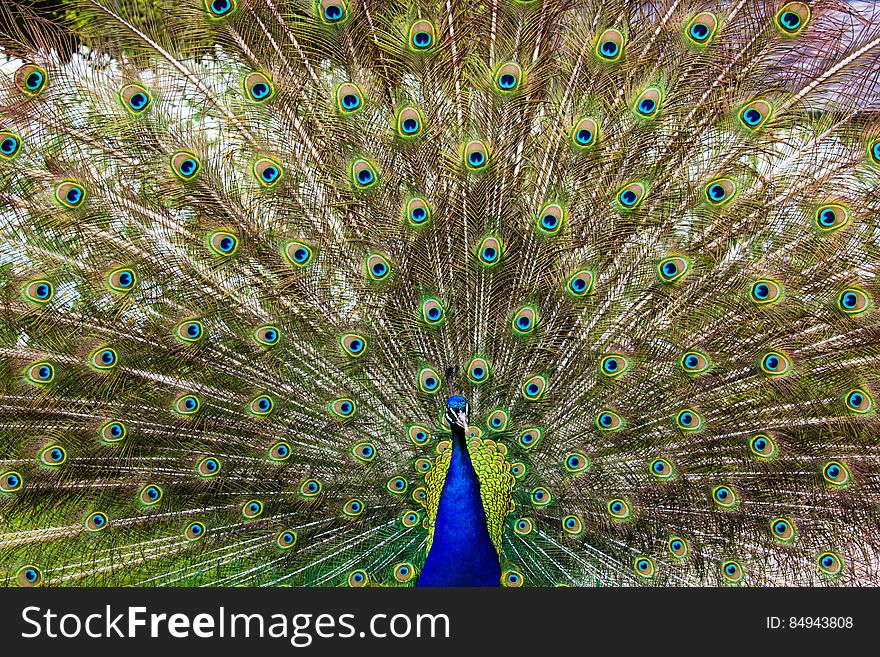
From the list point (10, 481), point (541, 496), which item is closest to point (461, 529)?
point (541, 496)

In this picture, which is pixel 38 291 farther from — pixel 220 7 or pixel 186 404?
pixel 220 7

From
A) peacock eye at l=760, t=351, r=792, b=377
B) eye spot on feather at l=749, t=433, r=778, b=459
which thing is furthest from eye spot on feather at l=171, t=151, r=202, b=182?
eye spot on feather at l=749, t=433, r=778, b=459

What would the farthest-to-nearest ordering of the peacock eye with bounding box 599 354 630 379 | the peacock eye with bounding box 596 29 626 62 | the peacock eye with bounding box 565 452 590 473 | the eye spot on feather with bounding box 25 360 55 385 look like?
the peacock eye with bounding box 565 452 590 473 < the peacock eye with bounding box 599 354 630 379 < the eye spot on feather with bounding box 25 360 55 385 < the peacock eye with bounding box 596 29 626 62

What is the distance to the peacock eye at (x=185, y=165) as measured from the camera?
8.39ft

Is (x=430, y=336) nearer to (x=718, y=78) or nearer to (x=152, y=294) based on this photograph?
(x=152, y=294)

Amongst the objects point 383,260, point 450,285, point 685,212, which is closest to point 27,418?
point 383,260

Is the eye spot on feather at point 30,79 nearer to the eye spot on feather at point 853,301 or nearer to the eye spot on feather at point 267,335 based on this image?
the eye spot on feather at point 267,335

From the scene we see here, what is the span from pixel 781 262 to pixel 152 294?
82.3 inches

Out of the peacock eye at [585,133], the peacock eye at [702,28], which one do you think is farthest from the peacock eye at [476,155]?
the peacock eye at [702,28]

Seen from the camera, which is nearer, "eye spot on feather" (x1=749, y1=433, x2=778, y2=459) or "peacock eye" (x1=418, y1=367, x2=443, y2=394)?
"eye spot on feather" (x1=749, y1=433, x2=778, y2=459)

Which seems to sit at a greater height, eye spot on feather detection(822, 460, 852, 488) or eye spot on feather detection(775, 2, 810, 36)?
eye spot on feather detection(775, 2, 810, 36)

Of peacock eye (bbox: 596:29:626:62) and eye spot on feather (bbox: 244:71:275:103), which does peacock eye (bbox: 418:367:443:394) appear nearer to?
eye spot on feather (bbox: 244:71:275:103)

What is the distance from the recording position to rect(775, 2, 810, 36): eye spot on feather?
2.39m

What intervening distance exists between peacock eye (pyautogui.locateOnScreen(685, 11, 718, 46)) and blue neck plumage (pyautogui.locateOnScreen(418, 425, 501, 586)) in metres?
1.43
